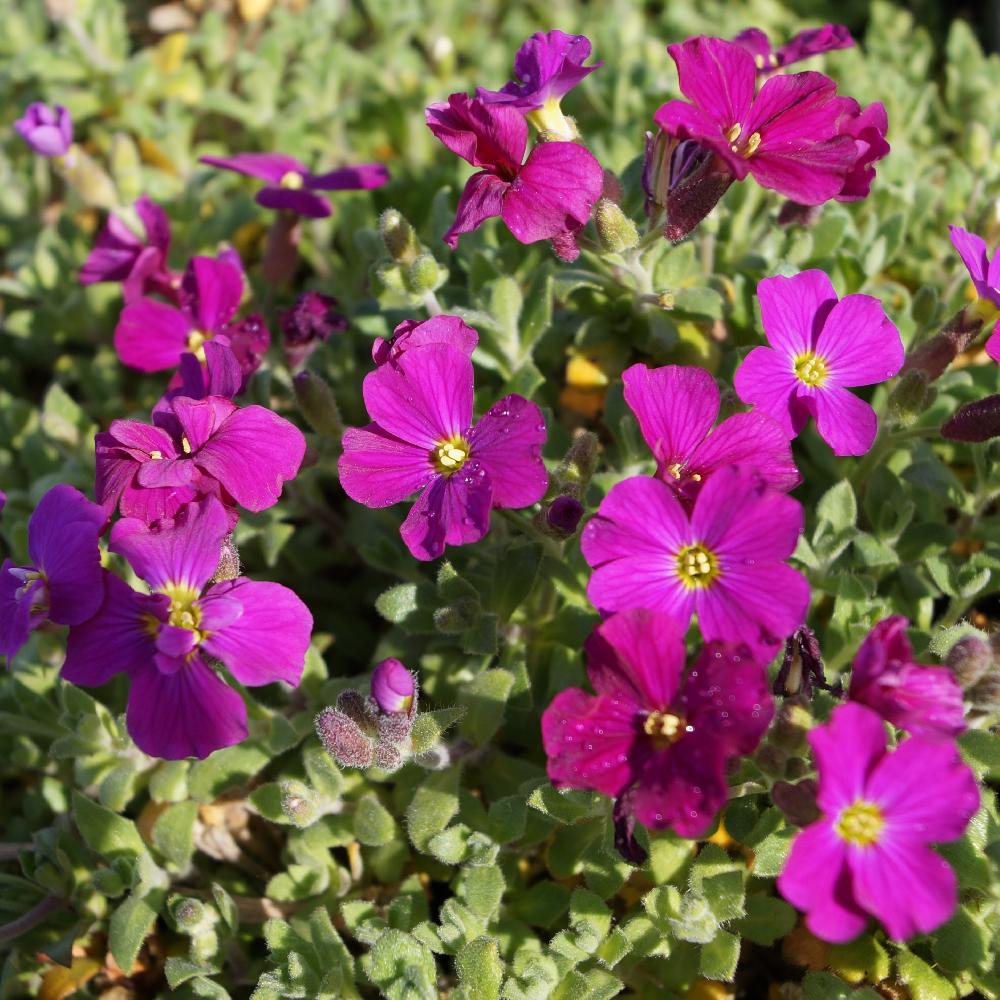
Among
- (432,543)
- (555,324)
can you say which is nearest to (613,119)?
(555,324)

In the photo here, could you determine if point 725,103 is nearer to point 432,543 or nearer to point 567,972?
point 432,543

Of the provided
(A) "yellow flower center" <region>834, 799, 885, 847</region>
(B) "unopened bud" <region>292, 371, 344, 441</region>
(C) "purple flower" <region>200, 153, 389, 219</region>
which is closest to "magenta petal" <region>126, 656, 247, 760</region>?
(B) "unopened bud" <region>292, 371, 344, 441</region>

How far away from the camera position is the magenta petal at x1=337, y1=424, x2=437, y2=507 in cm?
255

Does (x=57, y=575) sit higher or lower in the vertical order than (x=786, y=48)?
lower

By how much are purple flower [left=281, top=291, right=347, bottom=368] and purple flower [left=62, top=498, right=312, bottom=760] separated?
1.08m

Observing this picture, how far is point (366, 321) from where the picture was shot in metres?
3.56

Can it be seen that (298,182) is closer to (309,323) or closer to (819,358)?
(309,323)

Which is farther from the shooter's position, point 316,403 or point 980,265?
point 316,403

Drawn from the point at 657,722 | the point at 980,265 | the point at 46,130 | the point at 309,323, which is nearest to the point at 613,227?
the point at 980,265

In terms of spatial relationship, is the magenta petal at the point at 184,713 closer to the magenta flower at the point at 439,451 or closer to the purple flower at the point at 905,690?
the magenta flower at the point at 439,451

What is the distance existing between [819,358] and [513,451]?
34.3 inches

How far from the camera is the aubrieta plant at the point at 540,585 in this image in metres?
2.24

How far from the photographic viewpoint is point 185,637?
2273 mm

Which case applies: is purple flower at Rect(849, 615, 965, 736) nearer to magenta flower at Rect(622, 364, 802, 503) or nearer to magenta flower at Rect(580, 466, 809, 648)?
magenta flower at Rect(580, 466, 809, 648)
